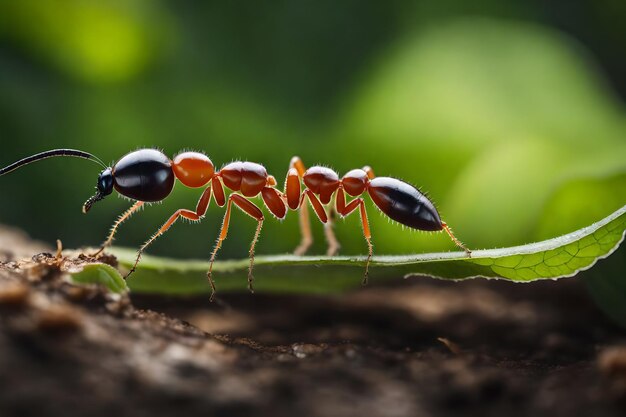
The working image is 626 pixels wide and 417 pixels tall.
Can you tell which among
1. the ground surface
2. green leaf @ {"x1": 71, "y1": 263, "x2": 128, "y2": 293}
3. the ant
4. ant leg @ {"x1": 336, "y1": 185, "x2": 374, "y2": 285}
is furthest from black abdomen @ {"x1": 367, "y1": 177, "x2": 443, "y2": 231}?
green leaf @ {"x1": 71, "y1": 263, "x2": 128, "y2": 293}

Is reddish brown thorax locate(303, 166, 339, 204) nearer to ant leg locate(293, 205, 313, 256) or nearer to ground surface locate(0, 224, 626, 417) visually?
ant leg locate(293, 205, 313, 256)

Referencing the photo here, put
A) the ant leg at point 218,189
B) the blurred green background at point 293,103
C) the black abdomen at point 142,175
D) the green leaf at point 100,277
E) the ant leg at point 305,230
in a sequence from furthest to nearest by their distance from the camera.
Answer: the blurred green background at point 293,103 < the ant leg at point 305,230 < the ant leg at point 218,189 < the black abdomen at point 142,175 < the green leaf at point 100,277

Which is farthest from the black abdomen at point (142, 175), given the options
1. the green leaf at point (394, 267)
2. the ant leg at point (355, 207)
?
the ant leg at point (355, 207)

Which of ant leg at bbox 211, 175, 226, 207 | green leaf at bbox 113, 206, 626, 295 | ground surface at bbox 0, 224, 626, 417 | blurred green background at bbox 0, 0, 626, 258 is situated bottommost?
ground surface at bbox 0, 224, 626, 417

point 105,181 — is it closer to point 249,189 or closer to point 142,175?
point 142,175

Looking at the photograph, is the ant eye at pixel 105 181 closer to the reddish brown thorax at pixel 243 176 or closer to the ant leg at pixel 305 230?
the reddish brown thorax at pixel 243 176

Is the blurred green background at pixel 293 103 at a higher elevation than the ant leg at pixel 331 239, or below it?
higher
